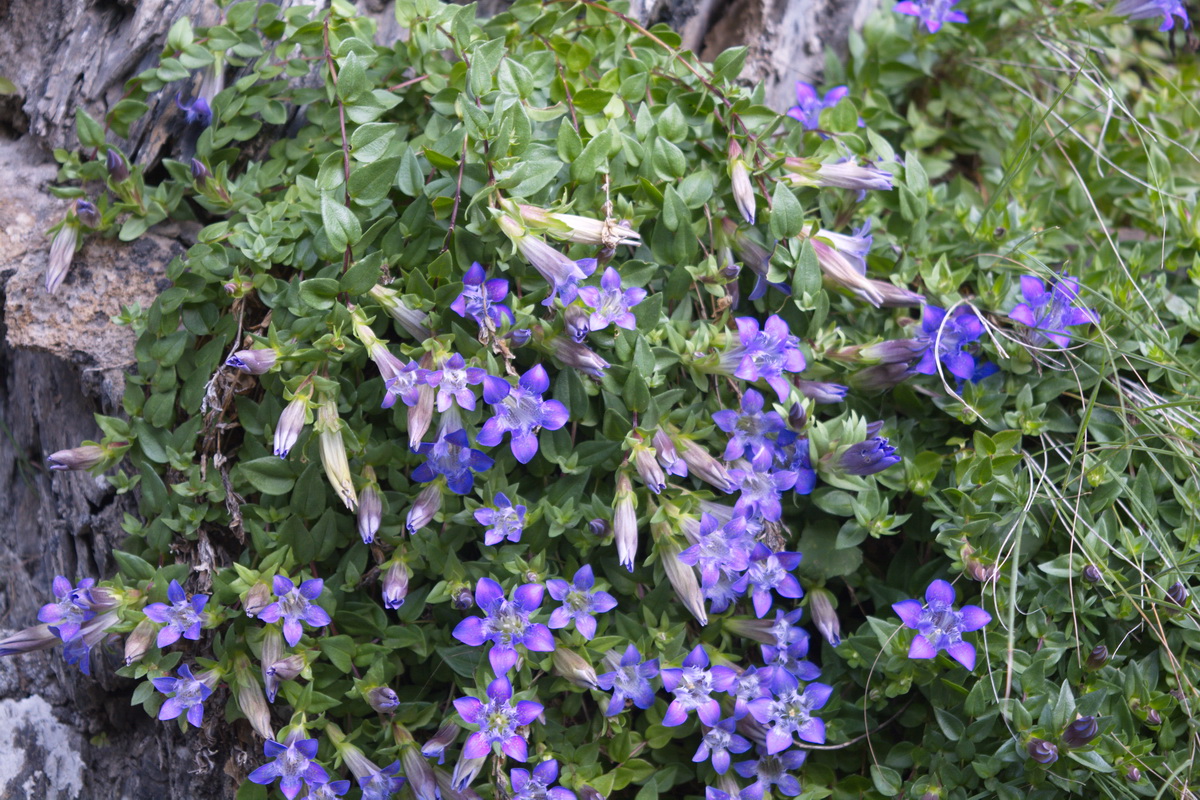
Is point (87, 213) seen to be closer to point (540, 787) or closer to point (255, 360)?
point (255, 360)

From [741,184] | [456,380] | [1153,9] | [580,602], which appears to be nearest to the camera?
[456,380]

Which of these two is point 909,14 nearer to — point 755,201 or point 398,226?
point 755,201

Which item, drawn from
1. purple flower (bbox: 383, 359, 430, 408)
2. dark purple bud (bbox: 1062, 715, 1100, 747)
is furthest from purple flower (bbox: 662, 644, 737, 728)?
purple flower (bbox: 383, 359, 430, 408)

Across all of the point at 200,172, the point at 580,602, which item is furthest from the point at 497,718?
the point at 200,172

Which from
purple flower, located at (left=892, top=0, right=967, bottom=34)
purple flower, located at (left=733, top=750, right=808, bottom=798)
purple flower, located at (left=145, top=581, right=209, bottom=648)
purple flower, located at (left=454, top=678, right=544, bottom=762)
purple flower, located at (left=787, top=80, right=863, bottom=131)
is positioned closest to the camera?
purple flower, located at (left=454, top=678, right=544, bottom=762)

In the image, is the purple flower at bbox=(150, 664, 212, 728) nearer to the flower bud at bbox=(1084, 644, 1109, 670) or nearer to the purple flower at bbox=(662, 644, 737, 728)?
the purple flower at bbox=(662, 644, 737, 728)
